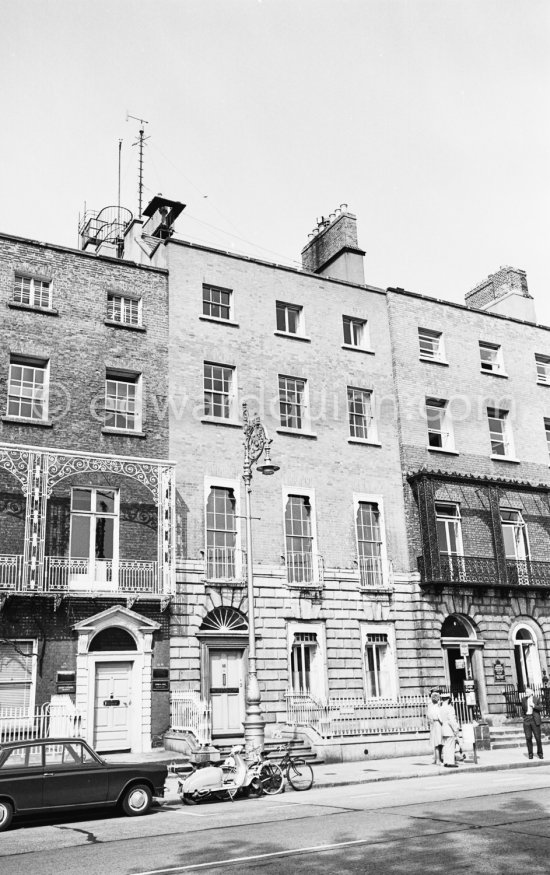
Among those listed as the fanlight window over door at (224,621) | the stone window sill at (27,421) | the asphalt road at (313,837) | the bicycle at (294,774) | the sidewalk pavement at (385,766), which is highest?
the stone window sill at (27,421)

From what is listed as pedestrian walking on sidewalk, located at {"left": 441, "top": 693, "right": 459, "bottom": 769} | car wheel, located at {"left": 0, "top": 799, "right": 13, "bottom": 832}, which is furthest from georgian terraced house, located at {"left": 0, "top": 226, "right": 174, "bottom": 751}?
car wheel, located at {"left": 0, "top": 799, "right": 13, "bottom": 832}

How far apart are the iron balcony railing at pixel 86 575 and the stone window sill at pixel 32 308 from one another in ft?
24.3

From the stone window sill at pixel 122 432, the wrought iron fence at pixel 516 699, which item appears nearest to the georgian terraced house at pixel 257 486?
the stone window sill at pixel 122 432

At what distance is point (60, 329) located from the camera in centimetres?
2575

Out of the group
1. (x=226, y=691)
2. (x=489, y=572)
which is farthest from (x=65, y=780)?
(x=489, y=572)

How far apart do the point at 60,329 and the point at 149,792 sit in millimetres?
15086

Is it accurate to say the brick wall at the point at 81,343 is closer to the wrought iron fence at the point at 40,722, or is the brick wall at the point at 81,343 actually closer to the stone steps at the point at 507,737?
the wrought iron fence at the point at 40,722

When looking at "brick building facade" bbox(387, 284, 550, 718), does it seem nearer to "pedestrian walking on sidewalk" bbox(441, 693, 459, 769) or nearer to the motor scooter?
"pedestrian walking on sidewalk" bbox(441, 693, 459, 769)

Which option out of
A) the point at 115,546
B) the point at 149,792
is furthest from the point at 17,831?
the point at 115,546

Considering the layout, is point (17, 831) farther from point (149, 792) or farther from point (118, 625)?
point (118, 625)

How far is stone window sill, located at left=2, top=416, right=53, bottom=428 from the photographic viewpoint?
2403 centimetres

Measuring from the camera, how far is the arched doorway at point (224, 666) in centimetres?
2503

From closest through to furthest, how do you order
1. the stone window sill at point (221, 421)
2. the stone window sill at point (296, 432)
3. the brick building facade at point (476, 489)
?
the stone window sill at point (221, 421) < the stone window sill at point (296, 432) < the brick building facade at point (476, 489)

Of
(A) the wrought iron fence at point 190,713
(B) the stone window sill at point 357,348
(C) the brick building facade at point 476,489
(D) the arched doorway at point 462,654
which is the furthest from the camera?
(B) the stone window sill at point 357,348
